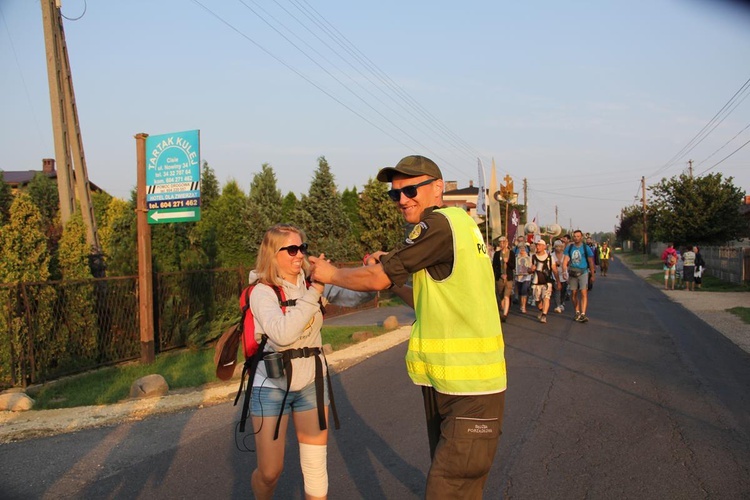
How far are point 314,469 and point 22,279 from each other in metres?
7.12

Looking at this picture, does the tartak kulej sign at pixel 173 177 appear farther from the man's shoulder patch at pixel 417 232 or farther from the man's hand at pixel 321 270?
the man's shoulder patch at pixel 417 232

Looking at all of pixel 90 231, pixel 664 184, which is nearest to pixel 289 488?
pixel 90 231

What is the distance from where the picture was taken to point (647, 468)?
488 centimetres

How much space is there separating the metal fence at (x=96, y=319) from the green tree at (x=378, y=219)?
1409cm

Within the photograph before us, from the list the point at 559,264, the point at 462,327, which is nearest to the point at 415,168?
the point at 462,327

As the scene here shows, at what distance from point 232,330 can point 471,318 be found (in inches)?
62.4

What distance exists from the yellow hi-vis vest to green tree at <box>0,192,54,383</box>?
755 cm

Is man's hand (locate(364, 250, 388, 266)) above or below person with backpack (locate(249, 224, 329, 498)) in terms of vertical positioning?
above

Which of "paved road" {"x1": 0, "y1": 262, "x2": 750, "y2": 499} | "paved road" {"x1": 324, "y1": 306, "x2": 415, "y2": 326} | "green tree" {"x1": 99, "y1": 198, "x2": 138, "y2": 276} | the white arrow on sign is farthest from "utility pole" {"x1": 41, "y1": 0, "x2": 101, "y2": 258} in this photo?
"paved road" {"x1": 0, "y1": 262, "x2": 750, "y2": 499}

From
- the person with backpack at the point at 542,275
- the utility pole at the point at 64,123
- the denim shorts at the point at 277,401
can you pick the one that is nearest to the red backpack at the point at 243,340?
the denim shorts at the point at 277,401

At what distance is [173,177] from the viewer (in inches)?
405

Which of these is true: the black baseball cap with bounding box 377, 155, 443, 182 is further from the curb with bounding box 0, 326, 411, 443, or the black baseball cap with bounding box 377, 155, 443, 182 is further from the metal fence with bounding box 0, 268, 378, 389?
A: the metal fence with bounding box 0, 268, 378, 389

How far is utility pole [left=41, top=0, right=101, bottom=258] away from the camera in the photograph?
514 inches

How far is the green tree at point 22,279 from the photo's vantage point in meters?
8.47
